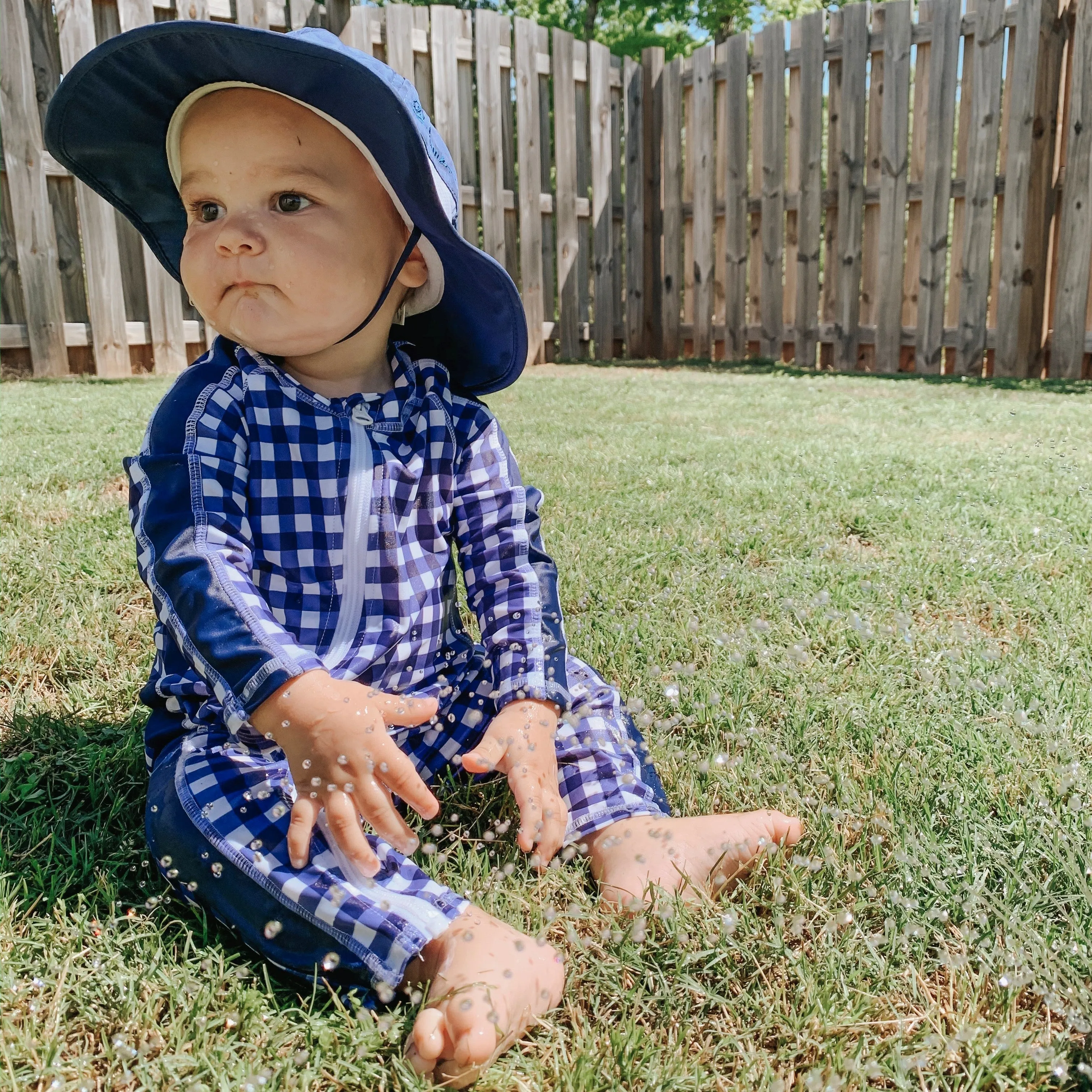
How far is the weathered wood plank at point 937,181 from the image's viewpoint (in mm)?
7285

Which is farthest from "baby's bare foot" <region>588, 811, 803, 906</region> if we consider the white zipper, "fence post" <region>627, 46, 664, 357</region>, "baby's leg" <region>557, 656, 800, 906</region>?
"fence post" <region>627, 46, 664, 357</region>

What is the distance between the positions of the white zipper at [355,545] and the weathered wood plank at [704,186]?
26.0 feet

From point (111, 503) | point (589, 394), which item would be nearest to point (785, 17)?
point (589, 394)

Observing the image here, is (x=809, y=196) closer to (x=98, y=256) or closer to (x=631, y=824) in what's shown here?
(x=98, y=256)

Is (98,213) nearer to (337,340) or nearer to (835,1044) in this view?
(337,340)

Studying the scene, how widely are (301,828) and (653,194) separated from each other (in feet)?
29.5

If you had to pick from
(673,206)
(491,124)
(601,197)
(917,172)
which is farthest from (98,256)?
(917,172)

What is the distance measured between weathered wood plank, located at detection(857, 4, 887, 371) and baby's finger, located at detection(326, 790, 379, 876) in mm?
7510

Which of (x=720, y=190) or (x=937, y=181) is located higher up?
(x=720, y=190)

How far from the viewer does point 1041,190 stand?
704 centimetres

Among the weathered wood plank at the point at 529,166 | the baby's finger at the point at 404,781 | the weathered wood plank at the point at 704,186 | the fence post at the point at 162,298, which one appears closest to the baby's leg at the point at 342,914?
the baby's finger at the point at 404,781

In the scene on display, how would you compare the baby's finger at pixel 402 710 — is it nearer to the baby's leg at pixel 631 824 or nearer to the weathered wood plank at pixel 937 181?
the baby's leg at pixel 631 824

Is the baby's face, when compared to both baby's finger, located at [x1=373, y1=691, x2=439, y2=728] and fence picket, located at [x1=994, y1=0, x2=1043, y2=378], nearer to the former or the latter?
baby's finger, located at [x1=373, y1=691, x2=439, y2=728]

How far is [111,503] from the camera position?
125 inches
